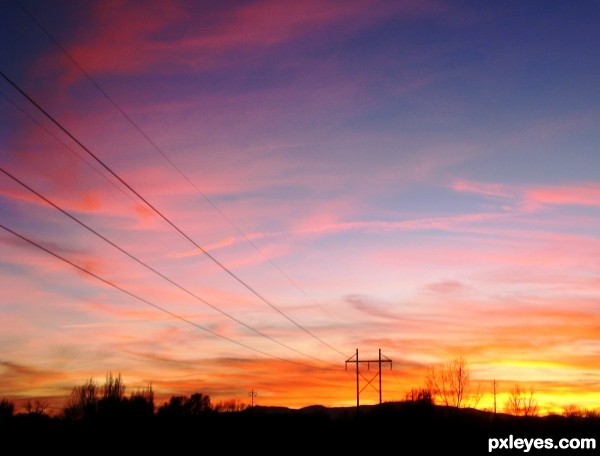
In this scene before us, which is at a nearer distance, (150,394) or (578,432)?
(578,432)

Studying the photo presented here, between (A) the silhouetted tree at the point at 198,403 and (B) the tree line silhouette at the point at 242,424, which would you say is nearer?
(B) the tree line silhouette at the point at 242,424

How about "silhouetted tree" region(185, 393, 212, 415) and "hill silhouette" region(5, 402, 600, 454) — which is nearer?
"hill silhouette" region(5, 402, 600, 454)

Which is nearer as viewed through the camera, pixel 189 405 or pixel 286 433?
pixel 286 433

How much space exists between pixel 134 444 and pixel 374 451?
1773 centimetres

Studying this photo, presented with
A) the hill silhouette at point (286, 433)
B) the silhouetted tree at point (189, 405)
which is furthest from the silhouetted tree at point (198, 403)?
the hill silhouette at point (286, 433)

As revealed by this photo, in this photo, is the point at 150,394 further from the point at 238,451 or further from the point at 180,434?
the point at 238,451

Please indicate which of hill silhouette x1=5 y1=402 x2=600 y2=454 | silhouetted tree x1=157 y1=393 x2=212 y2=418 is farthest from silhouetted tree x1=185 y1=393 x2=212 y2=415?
hill silhouette x1=5 y1=402 x2=600 y2=454

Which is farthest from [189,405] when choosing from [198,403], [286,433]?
[286,433]

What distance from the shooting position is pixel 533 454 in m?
48.8

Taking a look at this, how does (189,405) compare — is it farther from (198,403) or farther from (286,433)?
(286,433)

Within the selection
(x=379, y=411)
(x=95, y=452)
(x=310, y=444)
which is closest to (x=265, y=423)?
(x=310, y=444)

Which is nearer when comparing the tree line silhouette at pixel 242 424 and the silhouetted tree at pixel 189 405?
the tree line silhouette at pixel 242 424

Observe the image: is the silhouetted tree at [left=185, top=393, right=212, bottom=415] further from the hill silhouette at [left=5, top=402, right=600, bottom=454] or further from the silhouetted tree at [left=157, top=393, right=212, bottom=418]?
the hill silhouette at [left=5, top=402, right=600, bottom=454]

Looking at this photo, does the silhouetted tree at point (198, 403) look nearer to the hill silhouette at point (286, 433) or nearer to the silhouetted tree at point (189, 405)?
the silhouetted tree at point (189, 405)
